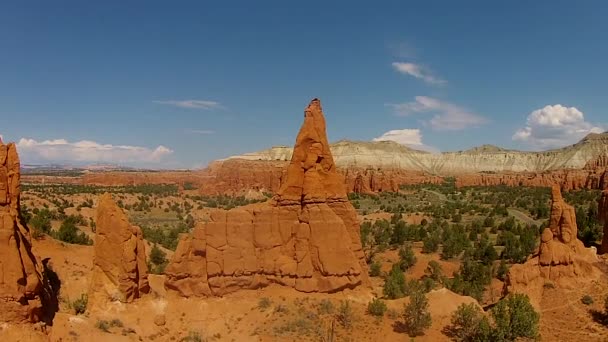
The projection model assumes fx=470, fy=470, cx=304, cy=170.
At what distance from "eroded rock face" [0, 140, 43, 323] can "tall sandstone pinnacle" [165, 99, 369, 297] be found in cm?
807

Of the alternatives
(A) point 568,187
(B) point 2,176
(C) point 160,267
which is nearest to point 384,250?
(C) point 160,267

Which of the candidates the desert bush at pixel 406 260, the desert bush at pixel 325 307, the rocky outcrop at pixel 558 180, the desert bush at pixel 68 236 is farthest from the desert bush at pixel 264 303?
the rocky outcrop at pixel 558 180

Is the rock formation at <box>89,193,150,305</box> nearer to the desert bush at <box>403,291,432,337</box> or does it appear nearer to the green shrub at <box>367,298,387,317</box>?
the green shrub at <box>367,298,387,317</box>

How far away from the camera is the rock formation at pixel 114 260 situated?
26562 mm

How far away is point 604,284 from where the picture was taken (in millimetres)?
31859

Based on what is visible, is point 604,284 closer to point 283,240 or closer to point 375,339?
point 375,339

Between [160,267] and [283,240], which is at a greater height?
[283,240]

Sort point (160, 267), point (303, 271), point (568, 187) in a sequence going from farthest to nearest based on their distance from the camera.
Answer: point (568, 187) < point (160, 267) < point (303, 271)

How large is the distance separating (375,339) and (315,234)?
276 inches

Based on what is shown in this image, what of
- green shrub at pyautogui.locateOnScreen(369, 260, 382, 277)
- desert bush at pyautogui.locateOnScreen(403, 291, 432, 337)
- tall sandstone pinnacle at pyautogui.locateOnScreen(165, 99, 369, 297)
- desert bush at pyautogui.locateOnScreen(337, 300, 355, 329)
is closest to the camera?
desert bush at pyautogui.locateOnScreen(403, 291, 432, 337)

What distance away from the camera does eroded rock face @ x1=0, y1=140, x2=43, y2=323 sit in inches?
850

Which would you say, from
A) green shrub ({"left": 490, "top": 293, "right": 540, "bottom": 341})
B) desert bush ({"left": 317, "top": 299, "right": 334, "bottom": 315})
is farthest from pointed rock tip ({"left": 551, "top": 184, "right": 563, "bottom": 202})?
desert bush ({"left": 317, "top": 299, "right": 334, "bottom": 315})

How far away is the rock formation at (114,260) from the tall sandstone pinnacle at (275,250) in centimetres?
266

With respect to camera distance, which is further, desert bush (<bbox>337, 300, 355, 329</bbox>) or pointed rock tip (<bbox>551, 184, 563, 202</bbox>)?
pointed rock tip (<bbox>551, 184, 563, 202</bbox>)
